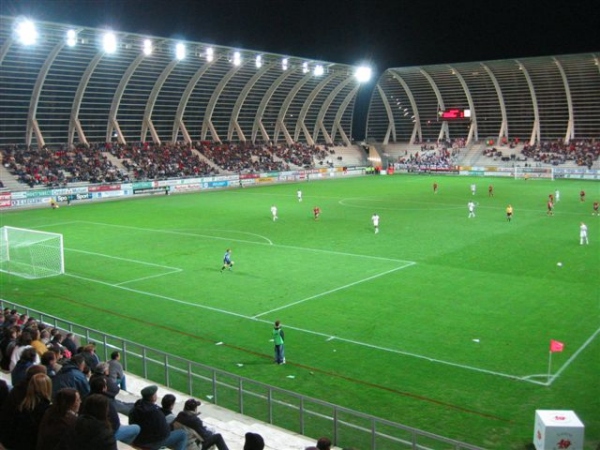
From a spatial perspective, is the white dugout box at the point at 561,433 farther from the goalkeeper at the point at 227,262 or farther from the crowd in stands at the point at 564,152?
the crowd in stands at the point at 564,152

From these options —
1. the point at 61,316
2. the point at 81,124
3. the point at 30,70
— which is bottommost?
the point at 61,316

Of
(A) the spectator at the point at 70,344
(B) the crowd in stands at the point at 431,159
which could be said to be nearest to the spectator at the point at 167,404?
(A) the spectator at the point at 70,344

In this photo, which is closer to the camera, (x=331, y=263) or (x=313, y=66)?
(x=331, y=263)

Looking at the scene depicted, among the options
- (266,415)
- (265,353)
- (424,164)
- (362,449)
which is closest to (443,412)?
(362,449)

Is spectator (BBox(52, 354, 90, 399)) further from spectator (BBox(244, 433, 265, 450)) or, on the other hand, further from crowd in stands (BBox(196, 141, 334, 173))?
crowd in stands (BBox(196, 141, 334, 173))

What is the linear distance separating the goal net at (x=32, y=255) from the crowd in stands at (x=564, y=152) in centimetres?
7012

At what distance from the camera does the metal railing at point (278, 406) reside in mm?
11930

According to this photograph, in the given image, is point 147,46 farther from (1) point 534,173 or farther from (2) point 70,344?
(1) point 534,173

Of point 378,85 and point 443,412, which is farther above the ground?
point 378,85

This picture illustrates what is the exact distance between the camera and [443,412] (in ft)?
44.4

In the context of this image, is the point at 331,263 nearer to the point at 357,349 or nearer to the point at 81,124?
the point at 357,349

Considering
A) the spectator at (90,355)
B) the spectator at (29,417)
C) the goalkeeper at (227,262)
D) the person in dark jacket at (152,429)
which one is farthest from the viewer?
the goalkeeper at (227,262)

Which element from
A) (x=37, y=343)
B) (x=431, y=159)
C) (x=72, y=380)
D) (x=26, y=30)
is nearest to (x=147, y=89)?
(x=26, y=30)

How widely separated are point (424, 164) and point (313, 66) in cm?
2793
